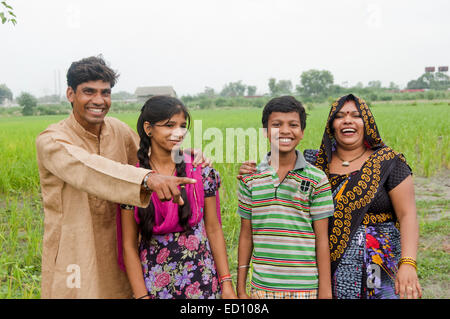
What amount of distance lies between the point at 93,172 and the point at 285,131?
785mm

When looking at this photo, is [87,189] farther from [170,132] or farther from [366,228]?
[366,228]

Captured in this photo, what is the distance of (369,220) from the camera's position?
1.63 metres

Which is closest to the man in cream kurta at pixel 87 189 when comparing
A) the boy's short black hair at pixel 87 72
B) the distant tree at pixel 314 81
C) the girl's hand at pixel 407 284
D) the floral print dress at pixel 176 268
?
the boy's short black hair at pixel 87 72

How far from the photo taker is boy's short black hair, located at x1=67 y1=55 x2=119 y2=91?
1.70 m

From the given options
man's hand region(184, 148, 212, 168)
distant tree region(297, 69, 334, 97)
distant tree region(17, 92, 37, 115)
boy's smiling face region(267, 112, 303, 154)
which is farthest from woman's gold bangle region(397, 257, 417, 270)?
distant tree region(297, 69, 334, 97)

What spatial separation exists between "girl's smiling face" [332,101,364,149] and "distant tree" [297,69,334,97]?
51.8 meters

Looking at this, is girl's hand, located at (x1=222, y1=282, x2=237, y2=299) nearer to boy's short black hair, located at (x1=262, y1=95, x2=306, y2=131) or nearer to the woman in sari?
the woman in sari

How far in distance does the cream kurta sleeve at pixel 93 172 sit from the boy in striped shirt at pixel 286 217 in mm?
504

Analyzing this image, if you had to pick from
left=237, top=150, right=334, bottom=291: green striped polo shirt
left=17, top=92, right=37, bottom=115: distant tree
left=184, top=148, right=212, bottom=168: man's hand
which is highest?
left=17, top=92, right=37, bottom=115: distant tree

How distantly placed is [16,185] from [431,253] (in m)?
4.98

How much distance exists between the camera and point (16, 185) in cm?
498

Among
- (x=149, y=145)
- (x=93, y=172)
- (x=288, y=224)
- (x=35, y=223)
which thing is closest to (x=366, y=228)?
(x=288, y=224)

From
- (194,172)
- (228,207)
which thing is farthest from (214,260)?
(228,207)

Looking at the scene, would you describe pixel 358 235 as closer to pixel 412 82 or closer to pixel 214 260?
pixel 214 260
